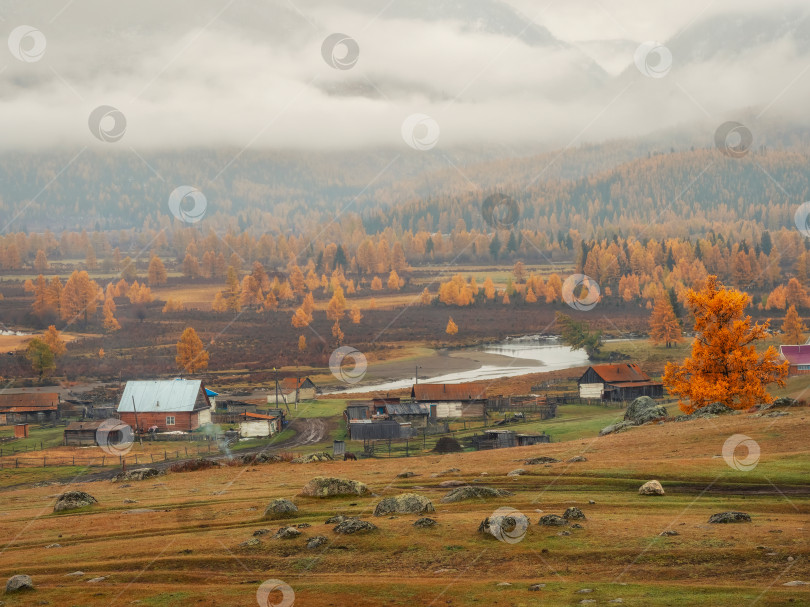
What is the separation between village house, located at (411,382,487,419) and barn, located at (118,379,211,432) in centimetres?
2494

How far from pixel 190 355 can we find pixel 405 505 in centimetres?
Answer: 10946

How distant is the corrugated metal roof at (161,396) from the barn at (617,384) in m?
48.6

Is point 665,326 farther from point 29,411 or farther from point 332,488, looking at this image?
point 332,488

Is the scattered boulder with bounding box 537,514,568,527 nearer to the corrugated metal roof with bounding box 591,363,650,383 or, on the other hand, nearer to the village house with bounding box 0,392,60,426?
the corrugated metal roof with bounding box 591,363,650,383

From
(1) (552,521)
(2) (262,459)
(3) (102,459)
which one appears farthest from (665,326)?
(1) (552,521)

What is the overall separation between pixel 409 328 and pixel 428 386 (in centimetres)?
9616

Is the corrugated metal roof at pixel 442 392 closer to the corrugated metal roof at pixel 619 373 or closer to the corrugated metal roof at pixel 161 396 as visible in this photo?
the corrugated metal roof at pixel 619 373

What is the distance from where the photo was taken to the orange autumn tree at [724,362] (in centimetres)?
6488

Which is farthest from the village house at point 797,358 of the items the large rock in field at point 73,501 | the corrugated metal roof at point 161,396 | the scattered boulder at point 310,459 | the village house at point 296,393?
the large rock in field at point 73,501

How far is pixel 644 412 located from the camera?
230ft

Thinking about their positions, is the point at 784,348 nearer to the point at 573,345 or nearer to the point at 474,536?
the point at 573,345


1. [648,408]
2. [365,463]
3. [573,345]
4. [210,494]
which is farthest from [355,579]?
[573,345]

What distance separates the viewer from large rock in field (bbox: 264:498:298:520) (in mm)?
37469

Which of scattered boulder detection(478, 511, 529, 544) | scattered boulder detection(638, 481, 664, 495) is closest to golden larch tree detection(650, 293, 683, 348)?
scattered boulder detection(638, 481, 664, 495)
